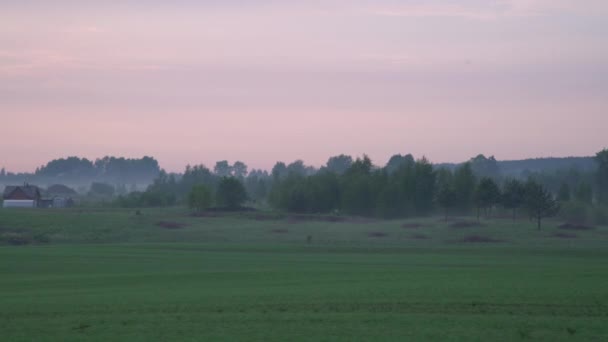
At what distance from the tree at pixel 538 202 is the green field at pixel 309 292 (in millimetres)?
14630

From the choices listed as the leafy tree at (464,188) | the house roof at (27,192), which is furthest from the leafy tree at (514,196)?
the house roof at (27,192)

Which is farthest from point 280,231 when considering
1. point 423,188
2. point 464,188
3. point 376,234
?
point 423,188

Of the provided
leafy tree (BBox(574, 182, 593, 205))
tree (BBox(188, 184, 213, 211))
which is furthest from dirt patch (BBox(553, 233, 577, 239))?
leafy tree (BBox(574, 182, 593, 205))

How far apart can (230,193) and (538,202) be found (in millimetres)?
52112

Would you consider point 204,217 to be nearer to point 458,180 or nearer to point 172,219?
point 172,219

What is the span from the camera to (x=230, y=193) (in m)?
121

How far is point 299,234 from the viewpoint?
269ft

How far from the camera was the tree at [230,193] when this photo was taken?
121m

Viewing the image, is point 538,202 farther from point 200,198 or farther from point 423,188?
point 200,198

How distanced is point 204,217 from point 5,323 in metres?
79.4

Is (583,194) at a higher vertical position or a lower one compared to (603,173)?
lower

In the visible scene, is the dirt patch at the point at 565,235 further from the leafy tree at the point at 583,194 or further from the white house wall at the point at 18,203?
the white house wall at the point at 18,203

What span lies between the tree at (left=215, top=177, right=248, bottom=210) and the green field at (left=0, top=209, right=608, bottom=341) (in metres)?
50.6

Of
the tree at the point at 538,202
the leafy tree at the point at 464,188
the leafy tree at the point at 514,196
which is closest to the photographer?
the tree at the point at 538,202
